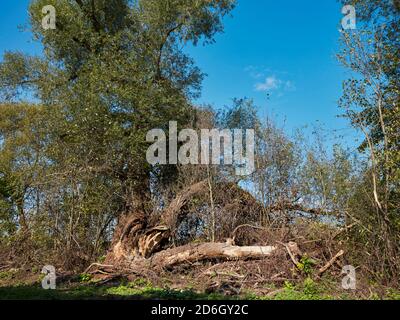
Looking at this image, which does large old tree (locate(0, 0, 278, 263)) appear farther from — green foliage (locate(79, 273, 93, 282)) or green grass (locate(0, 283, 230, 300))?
green grass (locate(0, 283, 230, 300))

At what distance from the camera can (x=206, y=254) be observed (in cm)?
1133

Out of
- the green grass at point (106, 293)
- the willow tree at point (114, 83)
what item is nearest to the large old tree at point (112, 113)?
the willow tree at point (114, 83)

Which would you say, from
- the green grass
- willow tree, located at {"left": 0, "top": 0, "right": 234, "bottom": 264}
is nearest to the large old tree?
willow tree, located at {"left": 0, "top": 0, "right": 234, "bottom": 264}

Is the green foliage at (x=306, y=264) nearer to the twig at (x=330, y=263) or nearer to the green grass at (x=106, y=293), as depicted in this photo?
the twig at (x=330, y=263)

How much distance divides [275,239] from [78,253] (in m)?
6.95

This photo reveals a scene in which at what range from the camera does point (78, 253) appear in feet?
43.9

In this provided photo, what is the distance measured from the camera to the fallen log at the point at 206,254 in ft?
34.8

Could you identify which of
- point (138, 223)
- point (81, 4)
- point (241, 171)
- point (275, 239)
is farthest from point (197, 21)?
point (275, 239)

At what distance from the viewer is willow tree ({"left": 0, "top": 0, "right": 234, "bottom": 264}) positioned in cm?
1371

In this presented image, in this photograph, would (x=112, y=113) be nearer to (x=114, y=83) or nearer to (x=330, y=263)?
(x=114, y=83)

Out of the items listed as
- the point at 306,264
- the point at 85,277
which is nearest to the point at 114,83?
the point at 85,277

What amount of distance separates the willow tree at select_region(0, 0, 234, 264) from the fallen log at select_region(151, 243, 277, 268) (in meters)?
2.00

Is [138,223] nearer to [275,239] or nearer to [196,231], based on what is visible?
[196,231]
